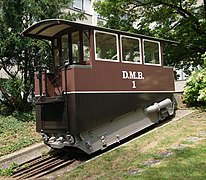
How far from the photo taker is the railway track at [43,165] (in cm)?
862

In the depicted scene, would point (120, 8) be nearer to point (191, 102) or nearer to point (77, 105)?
point (191, 102)

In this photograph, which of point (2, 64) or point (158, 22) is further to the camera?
point (158, 22)

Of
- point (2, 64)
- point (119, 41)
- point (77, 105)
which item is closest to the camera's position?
point (77, 105)

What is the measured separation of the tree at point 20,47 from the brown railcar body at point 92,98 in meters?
3.27

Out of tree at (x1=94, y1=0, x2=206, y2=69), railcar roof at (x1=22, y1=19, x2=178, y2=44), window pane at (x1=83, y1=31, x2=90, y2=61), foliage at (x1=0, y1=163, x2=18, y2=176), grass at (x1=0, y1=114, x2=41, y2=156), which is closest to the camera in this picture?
foliage at (x1=0, y1=163, x2=18, y2=176)

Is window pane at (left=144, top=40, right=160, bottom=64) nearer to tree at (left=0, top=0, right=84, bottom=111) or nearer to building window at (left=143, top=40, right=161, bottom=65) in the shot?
building window at (left=143, top=40, right=161, bottom=65)

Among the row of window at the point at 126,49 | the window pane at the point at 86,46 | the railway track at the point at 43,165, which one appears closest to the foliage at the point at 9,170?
the railway track at the point at 43,165

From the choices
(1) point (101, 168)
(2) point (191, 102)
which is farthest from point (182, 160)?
(2) point (191, 102)

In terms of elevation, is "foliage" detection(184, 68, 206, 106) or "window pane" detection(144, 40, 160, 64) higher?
"window pane" detection(144, 40, 160, 64)

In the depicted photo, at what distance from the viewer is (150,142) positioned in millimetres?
9219

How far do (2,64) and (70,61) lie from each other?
17.1 feet

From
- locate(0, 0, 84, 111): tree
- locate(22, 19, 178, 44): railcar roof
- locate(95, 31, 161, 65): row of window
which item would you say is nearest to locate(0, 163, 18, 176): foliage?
locate(95, 31, 161, 65): row of window

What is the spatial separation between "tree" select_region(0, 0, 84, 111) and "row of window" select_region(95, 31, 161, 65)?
163 inches

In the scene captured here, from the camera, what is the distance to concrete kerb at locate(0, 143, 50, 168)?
9.98 metres
